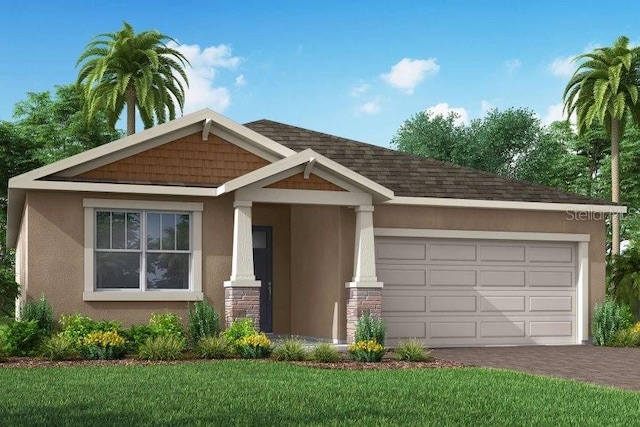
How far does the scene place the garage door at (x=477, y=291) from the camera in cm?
2220

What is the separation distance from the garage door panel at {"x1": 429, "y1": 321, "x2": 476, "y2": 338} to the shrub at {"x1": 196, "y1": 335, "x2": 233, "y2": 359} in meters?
6.06

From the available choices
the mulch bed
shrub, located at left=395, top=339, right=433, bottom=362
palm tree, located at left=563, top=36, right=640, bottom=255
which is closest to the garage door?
shrub, located at left=395, top=339, right=433, bottom=362

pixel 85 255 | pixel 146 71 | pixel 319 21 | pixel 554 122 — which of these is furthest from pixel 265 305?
pixel 554 122

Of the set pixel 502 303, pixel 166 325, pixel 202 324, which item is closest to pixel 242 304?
pixel 202 324

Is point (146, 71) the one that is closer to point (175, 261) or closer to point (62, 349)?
point (175, 261)

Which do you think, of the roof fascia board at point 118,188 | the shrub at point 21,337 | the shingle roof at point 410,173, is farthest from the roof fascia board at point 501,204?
the shrub at point 21,337

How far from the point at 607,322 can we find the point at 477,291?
328 centimetres

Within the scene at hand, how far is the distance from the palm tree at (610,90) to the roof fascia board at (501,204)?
674 inches

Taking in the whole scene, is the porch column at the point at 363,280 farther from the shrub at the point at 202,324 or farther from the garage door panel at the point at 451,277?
the shrub at the point at 202,324

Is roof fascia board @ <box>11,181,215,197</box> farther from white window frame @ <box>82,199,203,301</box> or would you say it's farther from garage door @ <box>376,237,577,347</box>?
garage door @ <box>376,237,577,347</box>

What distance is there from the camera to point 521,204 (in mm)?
23094

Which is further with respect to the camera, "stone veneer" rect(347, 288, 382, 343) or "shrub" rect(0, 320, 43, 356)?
"stone veneer" rect(347, 288, 382, 343)

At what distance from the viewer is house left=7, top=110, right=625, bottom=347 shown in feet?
63.9

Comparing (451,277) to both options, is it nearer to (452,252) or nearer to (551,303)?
(452,252)
